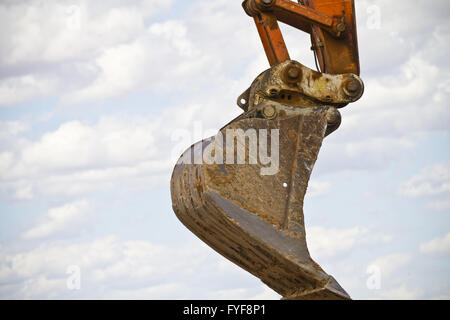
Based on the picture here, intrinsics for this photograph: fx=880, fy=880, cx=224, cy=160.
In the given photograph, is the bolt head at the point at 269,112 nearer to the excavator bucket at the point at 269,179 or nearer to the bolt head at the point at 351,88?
the excavator bucket at the point at 269,179

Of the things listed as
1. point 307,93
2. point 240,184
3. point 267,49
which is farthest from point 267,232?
point 267,49

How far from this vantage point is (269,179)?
6371 millimetres

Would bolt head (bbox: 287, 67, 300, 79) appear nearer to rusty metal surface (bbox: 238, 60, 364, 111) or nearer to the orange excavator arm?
rusty metal surface (bbox: 238, 60, 364, 111)

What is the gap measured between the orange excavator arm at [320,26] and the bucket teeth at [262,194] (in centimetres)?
64

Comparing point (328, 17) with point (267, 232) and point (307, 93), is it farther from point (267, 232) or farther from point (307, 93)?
point (267, 232)

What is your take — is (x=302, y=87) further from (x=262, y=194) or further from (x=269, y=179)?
(x=262, y=194)

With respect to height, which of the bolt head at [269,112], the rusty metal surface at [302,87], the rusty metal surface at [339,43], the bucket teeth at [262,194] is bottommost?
the bucket teeth at [262,194]

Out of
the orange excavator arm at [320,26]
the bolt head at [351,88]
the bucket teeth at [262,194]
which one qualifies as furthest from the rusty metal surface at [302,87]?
the orange excavator arm at [320,26]

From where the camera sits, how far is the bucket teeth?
20.4 feet

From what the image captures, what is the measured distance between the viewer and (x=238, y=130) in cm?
643

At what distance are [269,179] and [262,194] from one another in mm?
128

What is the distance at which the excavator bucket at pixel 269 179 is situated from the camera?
20.4ft

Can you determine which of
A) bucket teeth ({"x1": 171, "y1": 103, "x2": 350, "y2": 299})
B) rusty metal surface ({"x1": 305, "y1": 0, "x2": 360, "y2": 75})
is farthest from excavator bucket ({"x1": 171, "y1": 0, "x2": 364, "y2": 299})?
rusty metal surface ({"x1": 305, "y1": 0, "x2": 360, "y2": 75})

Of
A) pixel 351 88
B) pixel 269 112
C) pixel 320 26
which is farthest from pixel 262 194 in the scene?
pixel 320 26
